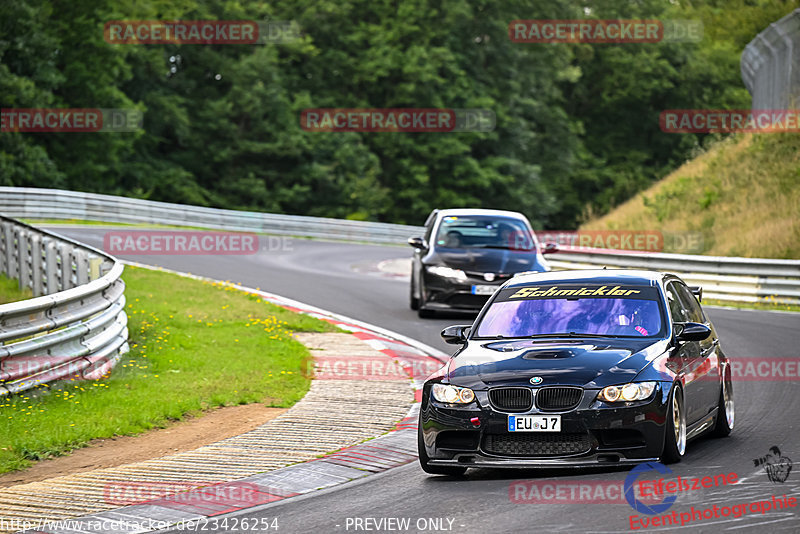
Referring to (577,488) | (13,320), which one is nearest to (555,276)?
(577,488)

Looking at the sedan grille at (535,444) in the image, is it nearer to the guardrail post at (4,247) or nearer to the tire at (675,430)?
the tire at (675,430)

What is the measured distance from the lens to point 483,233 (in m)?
18.7

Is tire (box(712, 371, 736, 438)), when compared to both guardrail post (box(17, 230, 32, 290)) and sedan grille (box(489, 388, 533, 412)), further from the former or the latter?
guardrail post (box(17, 230, 32, 290))

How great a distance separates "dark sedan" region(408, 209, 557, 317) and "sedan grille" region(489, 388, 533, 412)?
9586 millimetres

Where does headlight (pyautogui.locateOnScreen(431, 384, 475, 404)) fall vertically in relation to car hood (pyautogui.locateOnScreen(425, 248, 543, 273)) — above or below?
below

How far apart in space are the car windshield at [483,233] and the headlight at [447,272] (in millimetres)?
700

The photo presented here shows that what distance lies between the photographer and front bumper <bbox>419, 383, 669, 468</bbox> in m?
7.48

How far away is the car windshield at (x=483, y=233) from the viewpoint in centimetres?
1847

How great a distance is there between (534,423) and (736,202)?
2343 cm

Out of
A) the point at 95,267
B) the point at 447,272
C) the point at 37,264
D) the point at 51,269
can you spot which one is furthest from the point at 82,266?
the point at 447,272

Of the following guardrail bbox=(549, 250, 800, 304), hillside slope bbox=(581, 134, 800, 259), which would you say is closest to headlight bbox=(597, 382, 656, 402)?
guardrail bbox=(549, 250, 800, 304)

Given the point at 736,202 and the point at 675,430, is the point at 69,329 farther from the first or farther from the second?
the point at 736,202

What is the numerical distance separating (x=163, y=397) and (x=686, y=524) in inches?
244

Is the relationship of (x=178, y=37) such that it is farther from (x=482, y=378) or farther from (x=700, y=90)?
(x=482, y=378)
